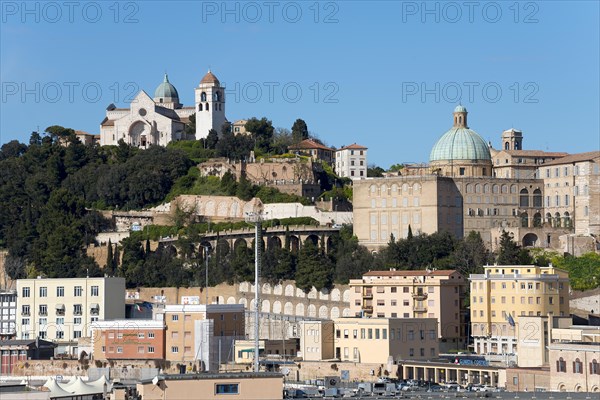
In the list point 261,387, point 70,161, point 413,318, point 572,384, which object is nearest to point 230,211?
point 70,161

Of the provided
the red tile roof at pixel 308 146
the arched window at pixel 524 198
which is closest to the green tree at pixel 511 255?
the arched window at pixel 524 198

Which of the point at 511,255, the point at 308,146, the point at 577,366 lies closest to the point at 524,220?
the point at 511,255

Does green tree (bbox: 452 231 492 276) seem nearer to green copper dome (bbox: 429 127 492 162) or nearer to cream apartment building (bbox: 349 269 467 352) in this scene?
cream apartment building (bbox: 349 269 467 352)

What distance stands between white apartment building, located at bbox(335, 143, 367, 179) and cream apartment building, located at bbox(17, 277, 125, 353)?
123 ft

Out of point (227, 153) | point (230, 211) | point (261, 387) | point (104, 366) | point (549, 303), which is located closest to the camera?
point (261, 387)

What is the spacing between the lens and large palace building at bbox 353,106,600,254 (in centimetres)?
10112

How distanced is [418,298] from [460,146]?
21.5 m

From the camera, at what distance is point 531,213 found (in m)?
105

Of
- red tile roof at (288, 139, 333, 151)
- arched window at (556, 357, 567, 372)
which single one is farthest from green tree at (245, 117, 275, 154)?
arched window at (556, 357, 567, 372)

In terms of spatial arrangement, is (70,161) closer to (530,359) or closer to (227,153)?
(227,153)

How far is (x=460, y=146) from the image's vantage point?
350 ft

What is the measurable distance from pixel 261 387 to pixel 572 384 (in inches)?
629

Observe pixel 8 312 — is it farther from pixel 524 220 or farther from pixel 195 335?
pixel 524 220

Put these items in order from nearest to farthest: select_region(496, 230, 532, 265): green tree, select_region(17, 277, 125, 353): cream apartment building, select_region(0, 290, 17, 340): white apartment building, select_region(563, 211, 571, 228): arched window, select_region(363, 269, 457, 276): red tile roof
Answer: select_region(363, 269, 457, 276): red tile roof, select_region(17, 277, 125, 353): cream apartment building, select_region(496, 230, 532, 265): green tree, select_region(0, 290, 17, 340): white apartment building, select_region(563, 211, 571, 228): arched window
